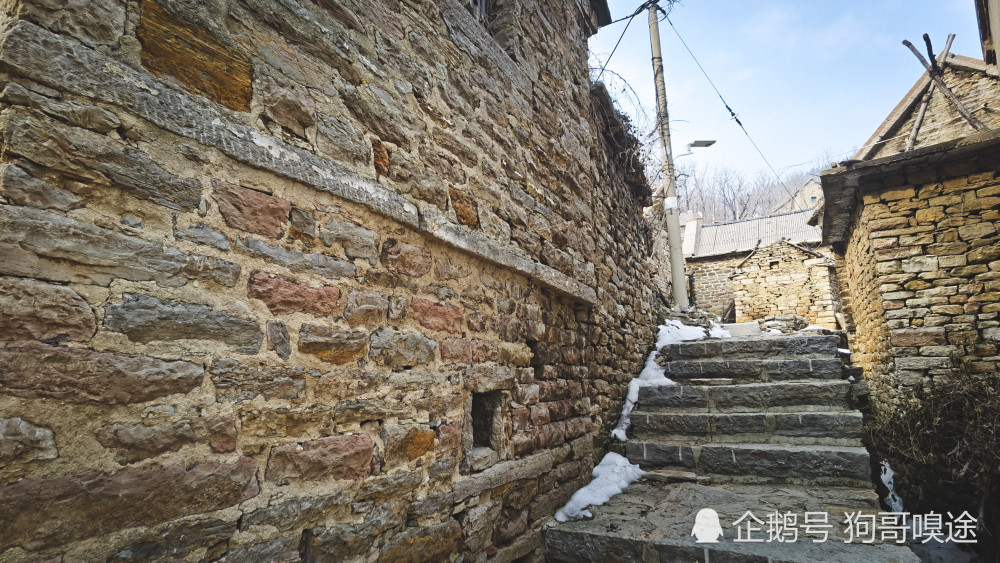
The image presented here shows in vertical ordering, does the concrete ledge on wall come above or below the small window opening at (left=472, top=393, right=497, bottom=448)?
above

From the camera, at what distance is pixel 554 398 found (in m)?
3.12

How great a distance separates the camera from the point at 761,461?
353 centimetres

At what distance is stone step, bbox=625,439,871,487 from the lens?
330cm

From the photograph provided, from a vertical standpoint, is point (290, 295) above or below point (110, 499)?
above

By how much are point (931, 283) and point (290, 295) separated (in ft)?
17.0

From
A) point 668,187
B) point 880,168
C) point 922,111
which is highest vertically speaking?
point 922,111

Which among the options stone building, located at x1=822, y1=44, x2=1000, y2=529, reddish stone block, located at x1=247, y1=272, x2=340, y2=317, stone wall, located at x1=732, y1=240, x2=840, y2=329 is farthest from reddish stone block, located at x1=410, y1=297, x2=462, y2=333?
stone wall, located at x1=732, y1=240, x2=840, y2=329

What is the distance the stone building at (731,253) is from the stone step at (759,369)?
8.29 meters

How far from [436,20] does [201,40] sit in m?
1.28

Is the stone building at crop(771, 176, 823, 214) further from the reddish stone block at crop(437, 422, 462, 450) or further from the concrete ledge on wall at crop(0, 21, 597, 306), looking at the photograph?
the concrete ledge on wall at crop(0, 21, 597, 306)

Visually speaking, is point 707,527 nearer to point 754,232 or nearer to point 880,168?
point 880,168

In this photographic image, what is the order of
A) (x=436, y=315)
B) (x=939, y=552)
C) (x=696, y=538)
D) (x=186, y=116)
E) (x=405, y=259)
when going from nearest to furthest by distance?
(x=186, y=116), (x=405, y=259), (x=436, y=315), (x=696, y=538), (x=939, y=552)

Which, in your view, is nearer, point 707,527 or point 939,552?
point 707,527

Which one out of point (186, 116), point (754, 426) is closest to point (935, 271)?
point (754, 426)
